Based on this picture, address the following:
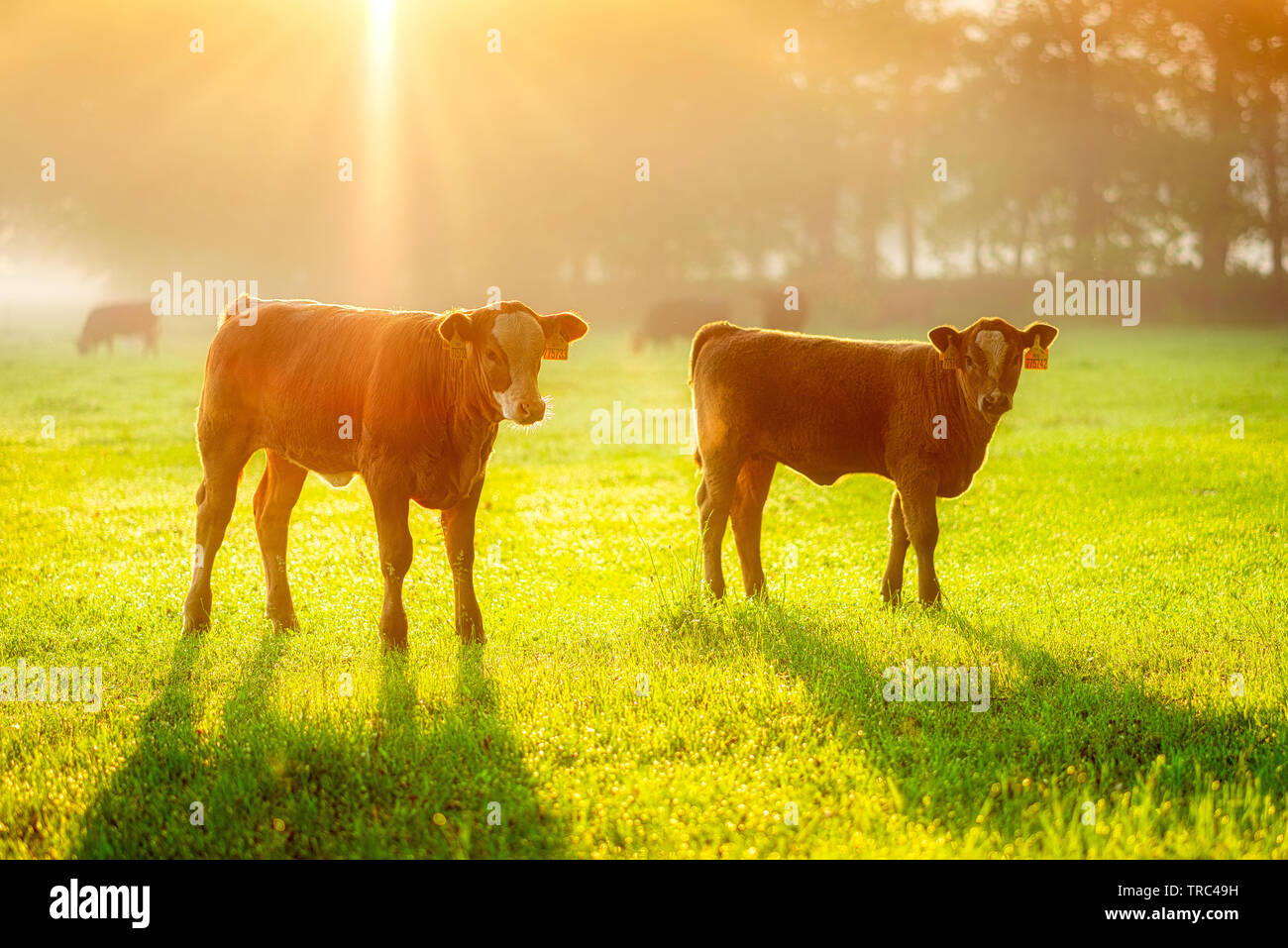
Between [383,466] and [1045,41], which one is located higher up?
[1045,41]

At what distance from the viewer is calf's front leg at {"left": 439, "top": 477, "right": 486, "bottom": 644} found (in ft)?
29.3

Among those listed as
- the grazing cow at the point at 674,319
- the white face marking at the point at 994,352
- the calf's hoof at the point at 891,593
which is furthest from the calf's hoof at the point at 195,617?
the grazing cow at the point at 674,319

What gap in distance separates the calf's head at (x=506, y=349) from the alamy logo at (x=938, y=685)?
9.49 ft

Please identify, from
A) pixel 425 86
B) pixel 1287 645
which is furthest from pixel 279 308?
pixel 425 86

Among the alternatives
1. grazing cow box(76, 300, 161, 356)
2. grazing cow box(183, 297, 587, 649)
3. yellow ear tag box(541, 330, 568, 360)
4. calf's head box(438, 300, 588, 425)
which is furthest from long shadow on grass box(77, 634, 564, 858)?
grazing cow box(76, 300, 161, 356)

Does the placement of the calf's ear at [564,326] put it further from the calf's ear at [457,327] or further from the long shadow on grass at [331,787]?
the long shadow on grass at [331,787]

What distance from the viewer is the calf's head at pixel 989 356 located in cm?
912

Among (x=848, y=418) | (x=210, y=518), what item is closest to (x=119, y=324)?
(x=210, y=518)

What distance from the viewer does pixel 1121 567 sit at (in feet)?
38.1

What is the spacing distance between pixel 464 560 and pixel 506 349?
1.76 meters

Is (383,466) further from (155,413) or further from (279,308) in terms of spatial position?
(155,413)

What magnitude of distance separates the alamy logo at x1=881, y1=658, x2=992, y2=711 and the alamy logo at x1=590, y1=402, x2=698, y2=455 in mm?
14669

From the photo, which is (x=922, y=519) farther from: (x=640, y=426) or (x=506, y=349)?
(x=640, y=426)
